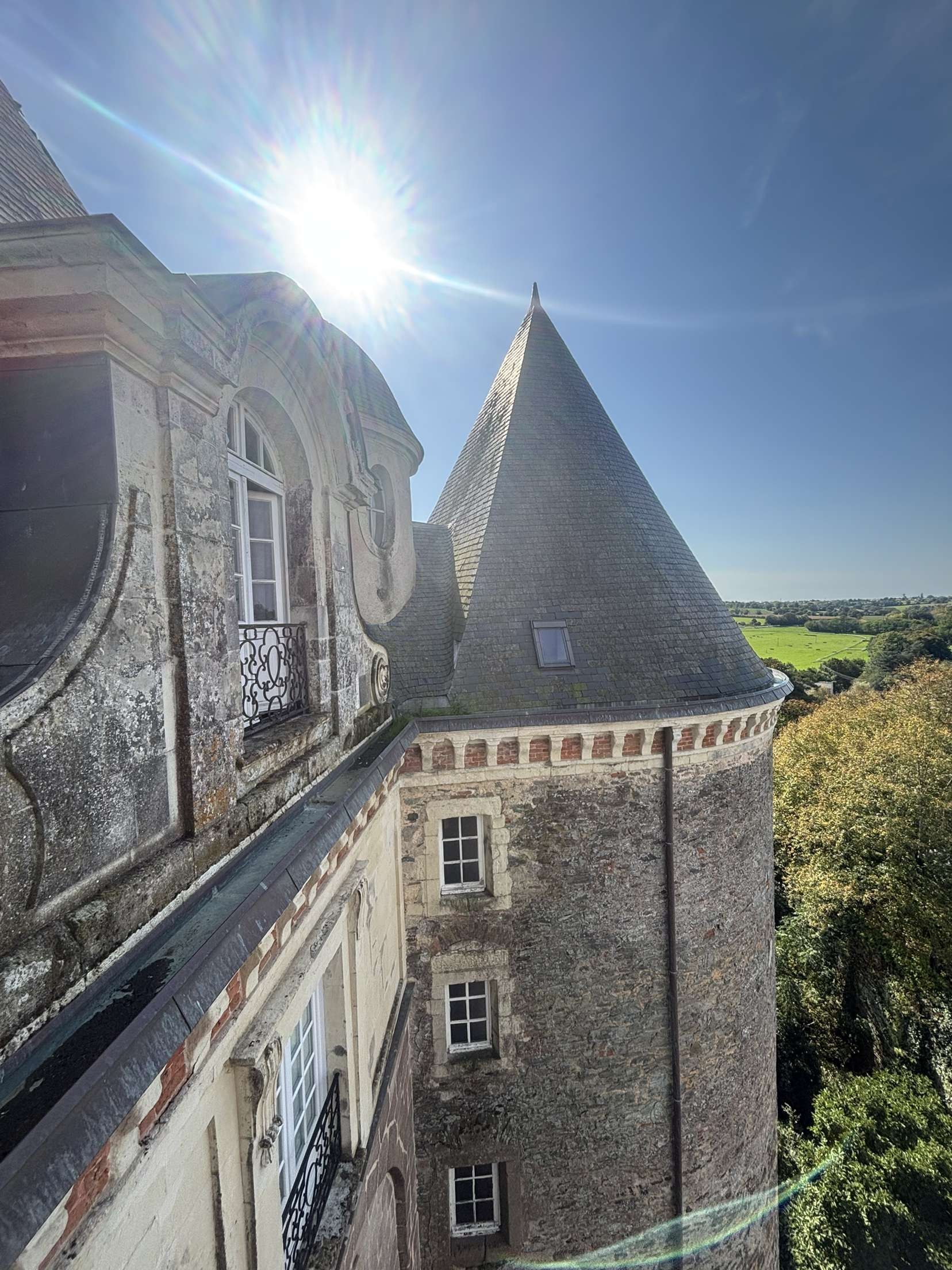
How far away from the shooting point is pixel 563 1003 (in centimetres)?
716

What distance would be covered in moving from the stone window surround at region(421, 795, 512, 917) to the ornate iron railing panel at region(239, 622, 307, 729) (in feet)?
11.2

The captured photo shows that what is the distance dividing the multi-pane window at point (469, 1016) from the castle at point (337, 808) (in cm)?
5

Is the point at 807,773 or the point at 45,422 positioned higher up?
the point at 45,422

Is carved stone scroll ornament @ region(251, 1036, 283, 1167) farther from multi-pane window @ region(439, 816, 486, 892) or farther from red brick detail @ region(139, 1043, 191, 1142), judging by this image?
multi-pane window @ region(439, 816, 486, 892)

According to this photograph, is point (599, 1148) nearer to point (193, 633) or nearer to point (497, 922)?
point (497, 922)

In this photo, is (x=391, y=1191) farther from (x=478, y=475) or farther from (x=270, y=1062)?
(x=478, y=475)

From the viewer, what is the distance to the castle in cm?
184

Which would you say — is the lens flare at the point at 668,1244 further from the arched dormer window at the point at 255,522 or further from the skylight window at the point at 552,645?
the arched dormer window at the point at 255,522

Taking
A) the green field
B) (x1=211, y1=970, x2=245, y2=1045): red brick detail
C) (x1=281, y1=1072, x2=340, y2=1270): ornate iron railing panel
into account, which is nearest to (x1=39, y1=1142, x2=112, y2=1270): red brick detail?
(x1=211, y1=970, x2=245, y2=1045): red brick detail

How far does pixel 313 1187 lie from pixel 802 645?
215 feet

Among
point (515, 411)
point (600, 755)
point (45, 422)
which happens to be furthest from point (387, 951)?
point (515, 411)

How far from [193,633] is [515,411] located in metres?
7.32

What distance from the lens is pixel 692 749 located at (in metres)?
7.23

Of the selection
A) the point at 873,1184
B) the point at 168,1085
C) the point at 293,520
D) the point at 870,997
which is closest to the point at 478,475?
the point at 293,520
